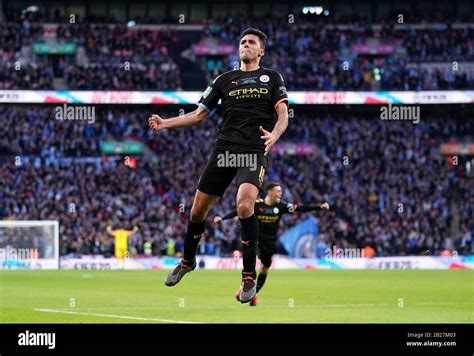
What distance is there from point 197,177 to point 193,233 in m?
35.4

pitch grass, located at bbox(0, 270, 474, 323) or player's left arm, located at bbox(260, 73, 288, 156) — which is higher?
player's left arm, located at bbox(260, 73, 288, 156)

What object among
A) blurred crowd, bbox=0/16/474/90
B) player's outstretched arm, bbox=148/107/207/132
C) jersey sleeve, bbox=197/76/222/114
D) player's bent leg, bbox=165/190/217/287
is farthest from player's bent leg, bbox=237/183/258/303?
blurred crowd, bbox=0/16/474/90

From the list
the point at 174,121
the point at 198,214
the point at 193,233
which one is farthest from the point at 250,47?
the point at 193,233

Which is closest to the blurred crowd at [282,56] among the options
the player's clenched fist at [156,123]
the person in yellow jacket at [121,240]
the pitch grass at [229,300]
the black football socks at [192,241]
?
the person in yellow jacket at [121,240]

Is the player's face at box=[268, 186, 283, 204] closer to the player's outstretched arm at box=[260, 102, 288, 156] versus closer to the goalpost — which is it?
the player's outstretched arm at box=[260, 102, 288, 156]

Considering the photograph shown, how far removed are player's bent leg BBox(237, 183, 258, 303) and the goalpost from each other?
2810 cm

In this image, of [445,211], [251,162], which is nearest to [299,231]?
[445,211]

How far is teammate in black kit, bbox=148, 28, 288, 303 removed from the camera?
11.7 metres

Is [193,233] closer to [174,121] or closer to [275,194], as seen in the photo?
[174,121]

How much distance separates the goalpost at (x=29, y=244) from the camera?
128 feet

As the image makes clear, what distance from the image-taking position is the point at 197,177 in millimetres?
47656

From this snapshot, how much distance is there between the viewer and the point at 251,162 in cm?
1170

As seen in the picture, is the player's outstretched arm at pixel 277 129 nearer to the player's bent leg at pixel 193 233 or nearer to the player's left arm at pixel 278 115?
the player's left arm at pixel 278 115

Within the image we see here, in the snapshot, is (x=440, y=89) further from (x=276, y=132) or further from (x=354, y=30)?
(x=276, y=132)
